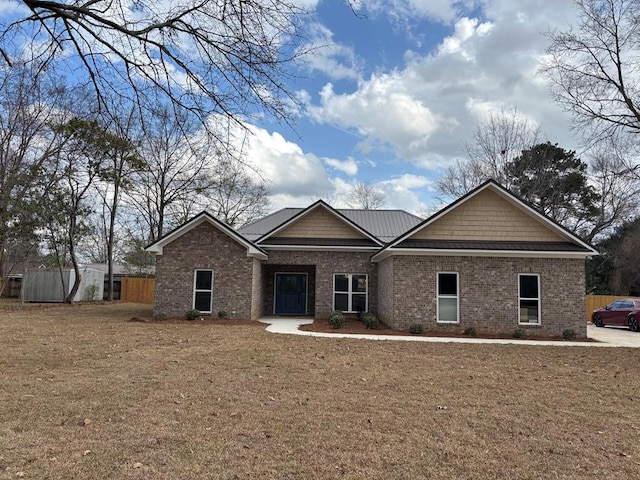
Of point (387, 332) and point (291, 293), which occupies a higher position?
point (291, 293)

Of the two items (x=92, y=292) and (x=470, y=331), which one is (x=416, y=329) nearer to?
→ (x=470, y=331)

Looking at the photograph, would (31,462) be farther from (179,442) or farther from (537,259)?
(537,259)

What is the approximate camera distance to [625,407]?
22.4 ft

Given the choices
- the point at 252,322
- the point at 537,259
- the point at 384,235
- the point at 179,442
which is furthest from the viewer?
the point at 384,235

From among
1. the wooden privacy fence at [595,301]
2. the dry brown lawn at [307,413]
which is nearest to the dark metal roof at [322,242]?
the dry brown lawn at [307,413]

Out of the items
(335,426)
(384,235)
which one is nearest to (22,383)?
(335,426)

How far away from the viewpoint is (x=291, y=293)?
2206cm

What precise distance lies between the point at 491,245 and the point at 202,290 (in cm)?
1103

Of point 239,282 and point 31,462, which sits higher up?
point 239,282

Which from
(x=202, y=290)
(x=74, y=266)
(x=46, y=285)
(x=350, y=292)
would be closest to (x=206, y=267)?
(x=202, y=290)

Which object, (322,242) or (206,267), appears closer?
(206,267)

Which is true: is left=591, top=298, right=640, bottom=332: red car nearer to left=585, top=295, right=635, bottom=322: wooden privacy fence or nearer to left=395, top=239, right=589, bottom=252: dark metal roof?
left=585, top=295, right=635, bottom=322: wooden privacy fence

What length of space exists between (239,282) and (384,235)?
8361 millimetres

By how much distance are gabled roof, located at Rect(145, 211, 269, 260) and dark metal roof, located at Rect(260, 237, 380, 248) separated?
6.60ft
